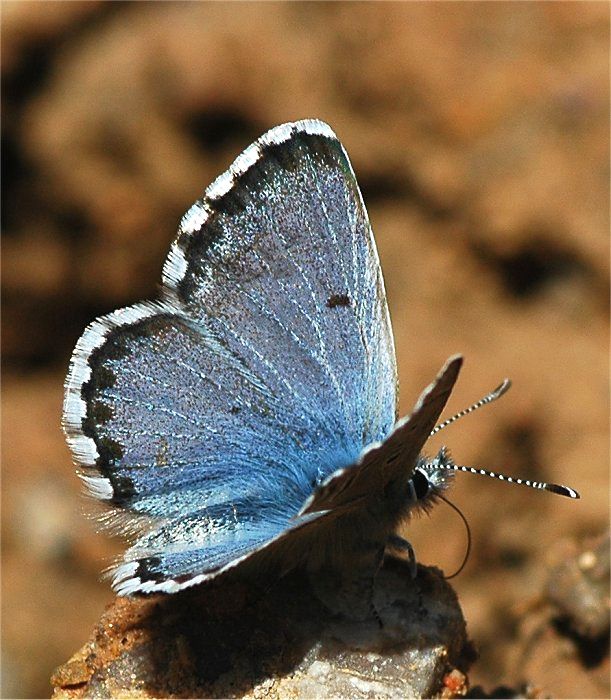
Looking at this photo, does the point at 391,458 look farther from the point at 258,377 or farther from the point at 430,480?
the point at 258,377

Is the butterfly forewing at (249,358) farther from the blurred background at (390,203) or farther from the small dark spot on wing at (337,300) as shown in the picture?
the blurred background at (390,203)

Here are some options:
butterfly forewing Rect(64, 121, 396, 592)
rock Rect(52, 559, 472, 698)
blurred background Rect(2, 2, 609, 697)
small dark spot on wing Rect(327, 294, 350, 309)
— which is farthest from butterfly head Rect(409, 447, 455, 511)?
blurred background Rect(2, 2, 609, 697)

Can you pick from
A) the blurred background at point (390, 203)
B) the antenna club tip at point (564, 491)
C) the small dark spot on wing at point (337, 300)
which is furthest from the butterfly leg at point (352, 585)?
the blurred background at point (390, 203)

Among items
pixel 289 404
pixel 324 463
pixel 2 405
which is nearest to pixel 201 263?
pixel 289 404

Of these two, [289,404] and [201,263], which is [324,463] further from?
[201,263]

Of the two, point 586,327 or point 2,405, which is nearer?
point 586,327

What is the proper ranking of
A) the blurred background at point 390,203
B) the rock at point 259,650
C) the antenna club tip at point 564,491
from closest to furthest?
the rock at point 259,650, the antenna club tip at point 564,491, the blurred background at point 390,203
